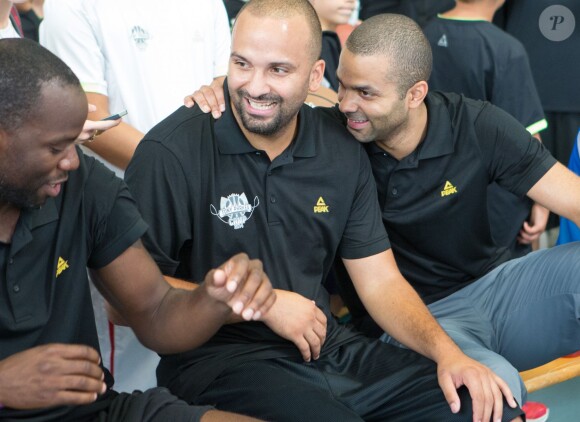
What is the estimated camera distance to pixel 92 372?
1785mm

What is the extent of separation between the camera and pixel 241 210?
2473 mm

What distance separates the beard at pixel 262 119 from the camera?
2469mm

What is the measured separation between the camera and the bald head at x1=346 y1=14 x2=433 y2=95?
2803mm

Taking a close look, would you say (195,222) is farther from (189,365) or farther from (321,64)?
(321,64)

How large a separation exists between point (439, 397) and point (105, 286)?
89cm

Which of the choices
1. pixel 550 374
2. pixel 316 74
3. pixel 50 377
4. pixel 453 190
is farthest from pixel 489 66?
pixel 50 377

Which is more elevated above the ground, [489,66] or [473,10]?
[473,10]

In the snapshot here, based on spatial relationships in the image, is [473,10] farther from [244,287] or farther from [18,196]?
[18,196]

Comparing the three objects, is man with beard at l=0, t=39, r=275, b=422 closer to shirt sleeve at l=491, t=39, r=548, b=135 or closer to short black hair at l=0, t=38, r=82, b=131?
short black hair at l=0, t=38, r=82, b=131

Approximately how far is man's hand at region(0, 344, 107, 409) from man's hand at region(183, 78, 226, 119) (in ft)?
3.06

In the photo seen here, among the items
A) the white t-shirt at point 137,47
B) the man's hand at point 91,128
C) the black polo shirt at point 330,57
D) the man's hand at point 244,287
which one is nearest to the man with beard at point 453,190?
the white t-shirt at point 137,47

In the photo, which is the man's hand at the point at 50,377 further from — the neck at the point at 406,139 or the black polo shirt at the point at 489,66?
the black polo shirt at the point at 489,66

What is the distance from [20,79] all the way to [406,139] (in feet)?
4.44

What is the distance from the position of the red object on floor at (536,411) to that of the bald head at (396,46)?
3.38ft
